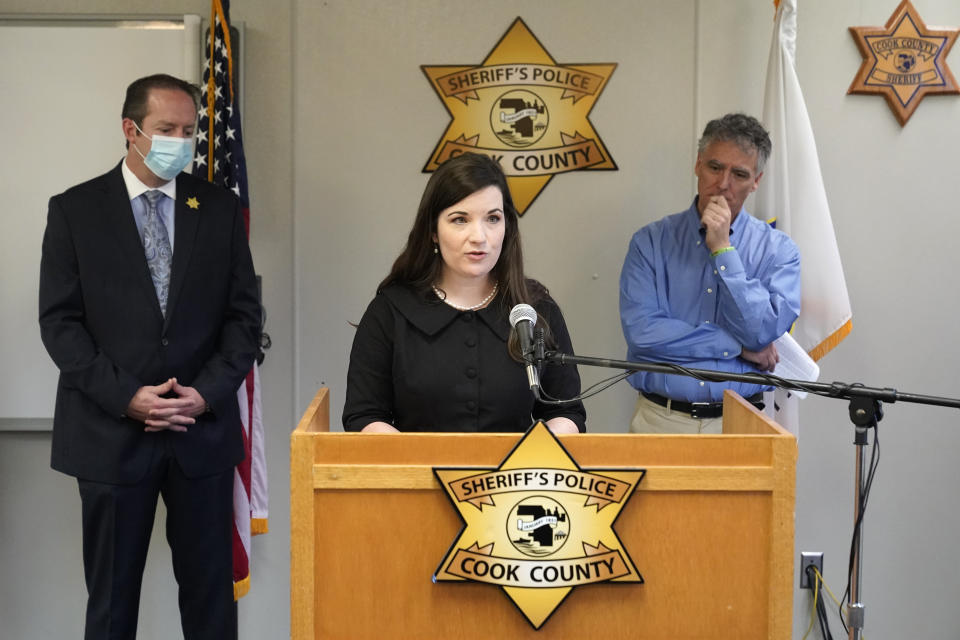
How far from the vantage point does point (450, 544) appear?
1.64 m

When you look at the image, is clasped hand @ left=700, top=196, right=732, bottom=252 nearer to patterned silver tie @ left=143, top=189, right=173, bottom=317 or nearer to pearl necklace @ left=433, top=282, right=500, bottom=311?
pearl necklace @ left=433, top=282, right=500, bottom=311

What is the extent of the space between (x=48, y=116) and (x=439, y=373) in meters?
2.14

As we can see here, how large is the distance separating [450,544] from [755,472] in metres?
0.53

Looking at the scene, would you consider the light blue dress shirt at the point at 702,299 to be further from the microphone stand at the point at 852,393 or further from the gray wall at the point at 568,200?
the microphone stand at the point at 852,393

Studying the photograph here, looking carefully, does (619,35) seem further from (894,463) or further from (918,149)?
(894,463)

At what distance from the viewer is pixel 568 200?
147 inches

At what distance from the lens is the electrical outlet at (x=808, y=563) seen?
3818 millimetres

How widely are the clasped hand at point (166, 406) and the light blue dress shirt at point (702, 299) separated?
4.53 ft

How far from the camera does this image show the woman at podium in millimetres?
2217

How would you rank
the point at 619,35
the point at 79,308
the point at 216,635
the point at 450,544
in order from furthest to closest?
the point at 619,35 < the point at 216,635 < the point at 79,308 < the point at 450,544

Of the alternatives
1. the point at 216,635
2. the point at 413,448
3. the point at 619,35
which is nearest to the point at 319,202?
the point at 619,35

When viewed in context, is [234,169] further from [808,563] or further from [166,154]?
[808,563]

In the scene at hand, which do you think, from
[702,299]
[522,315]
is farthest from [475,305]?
[702,299]

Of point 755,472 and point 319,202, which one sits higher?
point 319,202
